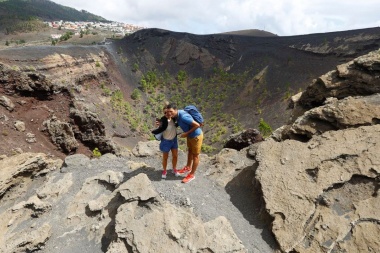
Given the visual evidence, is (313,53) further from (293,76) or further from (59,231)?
(59,231)

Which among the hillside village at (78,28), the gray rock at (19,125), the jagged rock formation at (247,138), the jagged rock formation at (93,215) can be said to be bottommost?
the hillside village at (78,28)

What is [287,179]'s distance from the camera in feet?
18.2

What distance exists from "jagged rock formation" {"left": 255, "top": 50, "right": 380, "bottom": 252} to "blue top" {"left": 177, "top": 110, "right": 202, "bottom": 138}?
167cm

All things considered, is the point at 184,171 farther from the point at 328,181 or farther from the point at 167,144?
the point at 328,181

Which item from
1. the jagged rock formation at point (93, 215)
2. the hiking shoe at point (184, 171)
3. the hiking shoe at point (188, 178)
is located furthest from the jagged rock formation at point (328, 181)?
the hiking shoe at point (184, 171)

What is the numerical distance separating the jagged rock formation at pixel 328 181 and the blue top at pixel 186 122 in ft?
5.48

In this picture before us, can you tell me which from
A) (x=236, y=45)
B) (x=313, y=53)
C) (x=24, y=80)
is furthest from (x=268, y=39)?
(x=24, y=80)

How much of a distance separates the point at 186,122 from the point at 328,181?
3160mm

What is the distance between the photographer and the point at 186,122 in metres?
6.02

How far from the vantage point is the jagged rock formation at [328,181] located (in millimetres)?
4527

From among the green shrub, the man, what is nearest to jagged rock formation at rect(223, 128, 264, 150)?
the man

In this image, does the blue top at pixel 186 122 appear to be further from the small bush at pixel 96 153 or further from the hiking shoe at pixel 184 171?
the small bush at pixel 96 153

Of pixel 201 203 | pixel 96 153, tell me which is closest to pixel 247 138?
pixel 96 153

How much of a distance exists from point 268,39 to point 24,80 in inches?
1485
